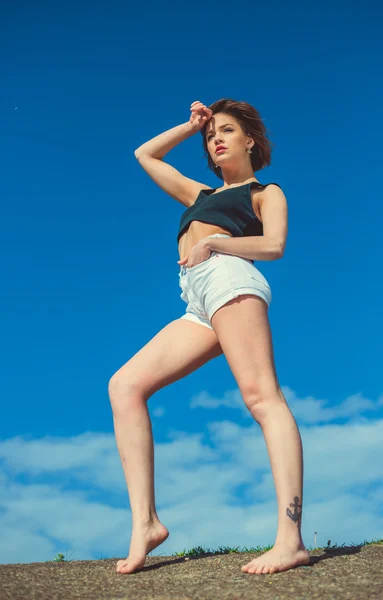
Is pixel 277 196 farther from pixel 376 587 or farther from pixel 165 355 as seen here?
pixel 376 587

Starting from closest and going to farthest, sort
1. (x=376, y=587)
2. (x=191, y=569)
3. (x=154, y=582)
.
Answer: (x=376, y=587), (x=154, y=582), (x=191, y=569)

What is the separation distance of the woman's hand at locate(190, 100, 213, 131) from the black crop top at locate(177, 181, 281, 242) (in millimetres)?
745

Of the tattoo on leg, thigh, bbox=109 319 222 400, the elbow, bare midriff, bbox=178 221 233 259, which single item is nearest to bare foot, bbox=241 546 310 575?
the tattoo on leg

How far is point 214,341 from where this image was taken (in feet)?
15.7

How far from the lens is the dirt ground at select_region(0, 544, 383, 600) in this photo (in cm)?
355

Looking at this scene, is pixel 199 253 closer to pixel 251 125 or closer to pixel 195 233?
pixel 195 233

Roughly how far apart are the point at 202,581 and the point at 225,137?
3.35 m

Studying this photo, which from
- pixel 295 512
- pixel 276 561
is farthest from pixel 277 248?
pixel 276 561

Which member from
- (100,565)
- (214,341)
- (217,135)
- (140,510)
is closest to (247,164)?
(217,135)

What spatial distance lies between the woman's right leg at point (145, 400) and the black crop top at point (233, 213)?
0.80 m

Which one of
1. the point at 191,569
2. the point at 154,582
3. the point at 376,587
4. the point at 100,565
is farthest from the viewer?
the point at 100,565

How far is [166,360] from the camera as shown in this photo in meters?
4.75

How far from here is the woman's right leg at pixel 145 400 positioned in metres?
4.55

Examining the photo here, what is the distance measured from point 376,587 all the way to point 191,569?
138 cm
